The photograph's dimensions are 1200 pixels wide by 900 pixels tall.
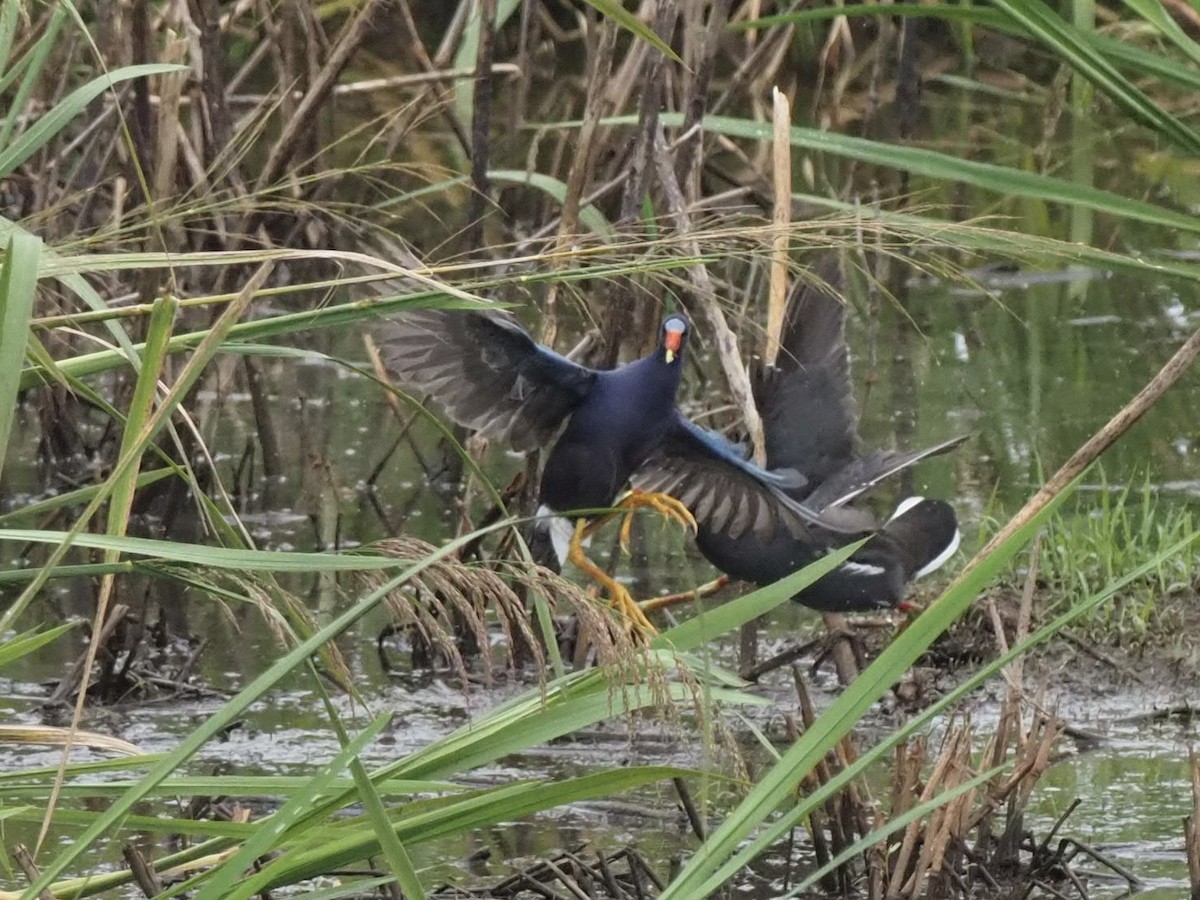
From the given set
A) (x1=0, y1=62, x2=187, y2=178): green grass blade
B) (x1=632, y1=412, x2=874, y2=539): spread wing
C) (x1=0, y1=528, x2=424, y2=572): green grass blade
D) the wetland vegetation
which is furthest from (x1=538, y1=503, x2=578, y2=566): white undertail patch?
(x1=0, y1=528, x2=424, y2=572): green grass blade

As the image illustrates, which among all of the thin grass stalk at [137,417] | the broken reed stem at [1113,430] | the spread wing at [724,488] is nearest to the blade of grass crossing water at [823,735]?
the broken reed stem at [1113,430]

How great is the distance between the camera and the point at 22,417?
530cm

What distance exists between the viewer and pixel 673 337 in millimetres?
3475

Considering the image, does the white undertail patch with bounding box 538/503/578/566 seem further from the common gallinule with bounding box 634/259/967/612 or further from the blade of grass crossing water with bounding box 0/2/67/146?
the blade of grass crossing water with bounding box 0/2/67/146

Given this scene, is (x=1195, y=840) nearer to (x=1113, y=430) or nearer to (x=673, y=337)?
(x=1113, y=430)

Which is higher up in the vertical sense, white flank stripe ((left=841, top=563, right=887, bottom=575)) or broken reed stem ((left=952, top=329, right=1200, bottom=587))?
broken reed stem ((left=952, top=329, right=1200, bottom=587))

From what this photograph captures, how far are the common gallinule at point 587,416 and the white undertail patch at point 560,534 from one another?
0.31 feet

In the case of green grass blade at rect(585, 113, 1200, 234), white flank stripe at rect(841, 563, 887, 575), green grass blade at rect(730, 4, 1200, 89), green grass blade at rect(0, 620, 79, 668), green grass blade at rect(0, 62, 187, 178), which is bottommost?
white flank stripe at rect(841, 563, 887, 575)

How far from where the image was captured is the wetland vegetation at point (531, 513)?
1.84 metres

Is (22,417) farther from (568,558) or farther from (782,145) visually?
(782,145)

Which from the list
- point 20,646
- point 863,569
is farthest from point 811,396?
point 20,646

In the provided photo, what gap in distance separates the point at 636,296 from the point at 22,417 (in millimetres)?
2122

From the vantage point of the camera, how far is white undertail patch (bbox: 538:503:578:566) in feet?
12.4

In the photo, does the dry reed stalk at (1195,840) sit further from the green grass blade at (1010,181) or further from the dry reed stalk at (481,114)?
the dry reed stalk at (481,114)
